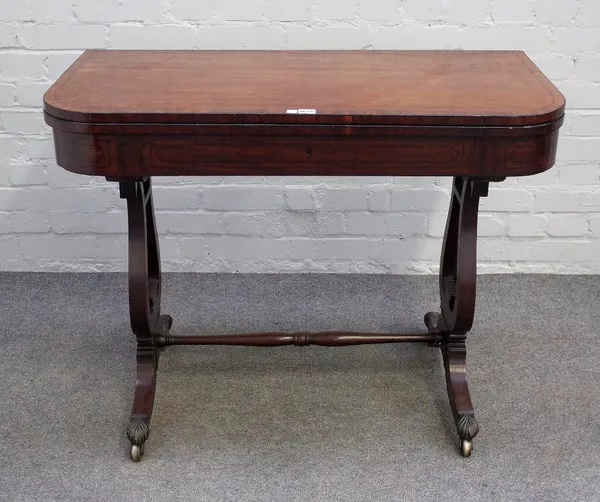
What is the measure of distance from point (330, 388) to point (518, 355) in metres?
0.63

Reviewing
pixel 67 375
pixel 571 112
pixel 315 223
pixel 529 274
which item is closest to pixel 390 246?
pixel 315 223

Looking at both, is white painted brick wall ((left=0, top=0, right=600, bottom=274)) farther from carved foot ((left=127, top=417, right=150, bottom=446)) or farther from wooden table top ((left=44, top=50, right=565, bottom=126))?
carved foot ((left=127, top=417, right=150, bottom=446))

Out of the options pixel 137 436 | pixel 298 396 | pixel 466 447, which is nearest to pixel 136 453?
pixel 137 436

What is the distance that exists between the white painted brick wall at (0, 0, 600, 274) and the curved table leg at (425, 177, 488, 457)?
50cm

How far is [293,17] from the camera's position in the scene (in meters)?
2.97

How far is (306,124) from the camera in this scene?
2.04 meters

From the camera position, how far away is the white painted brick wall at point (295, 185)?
296cm

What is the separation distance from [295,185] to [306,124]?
1.17 metres

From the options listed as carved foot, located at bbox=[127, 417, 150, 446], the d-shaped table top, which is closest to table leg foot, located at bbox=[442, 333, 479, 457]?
the d-shaped table top

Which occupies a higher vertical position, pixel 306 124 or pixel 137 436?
pixel 306 124

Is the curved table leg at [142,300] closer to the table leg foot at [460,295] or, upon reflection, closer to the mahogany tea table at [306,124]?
the mahogany tea table at [306,124]

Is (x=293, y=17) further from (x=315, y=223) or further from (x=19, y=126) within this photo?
(x=19, y=126)

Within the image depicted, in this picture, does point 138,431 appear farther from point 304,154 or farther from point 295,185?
point 295,185

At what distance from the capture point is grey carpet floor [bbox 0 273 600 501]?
2.30 m
